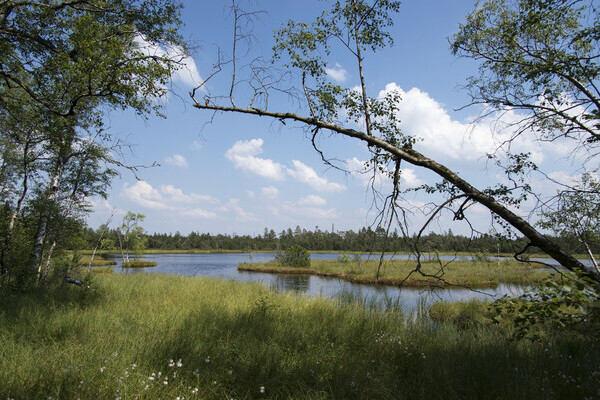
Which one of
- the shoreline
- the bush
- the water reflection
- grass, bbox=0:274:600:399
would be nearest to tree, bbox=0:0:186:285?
grass, bbox=0:274:600:399

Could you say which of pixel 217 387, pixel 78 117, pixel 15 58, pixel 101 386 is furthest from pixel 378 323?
pixel 78 117

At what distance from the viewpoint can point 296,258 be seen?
39.8 meters

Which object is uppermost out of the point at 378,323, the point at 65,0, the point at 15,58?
the point at 65,0

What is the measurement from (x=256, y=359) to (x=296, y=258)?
3600 centimetres

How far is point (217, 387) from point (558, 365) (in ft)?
15.0

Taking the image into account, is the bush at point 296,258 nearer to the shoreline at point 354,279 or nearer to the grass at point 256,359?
the shoreline at point 354,279

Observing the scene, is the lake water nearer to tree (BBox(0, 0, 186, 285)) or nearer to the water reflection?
the water reflection

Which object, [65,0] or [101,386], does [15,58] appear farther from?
[101,386]

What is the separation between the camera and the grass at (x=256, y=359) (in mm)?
3250

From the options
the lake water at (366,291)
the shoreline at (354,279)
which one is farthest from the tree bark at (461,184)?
the shoreline at (354,279)

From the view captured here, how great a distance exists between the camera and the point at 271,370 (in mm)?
3934

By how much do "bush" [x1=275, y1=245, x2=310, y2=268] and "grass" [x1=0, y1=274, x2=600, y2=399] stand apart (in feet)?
108

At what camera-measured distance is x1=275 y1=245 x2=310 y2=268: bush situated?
39125mm

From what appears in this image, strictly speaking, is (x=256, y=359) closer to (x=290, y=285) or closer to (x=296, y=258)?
(x=290, y=285)
